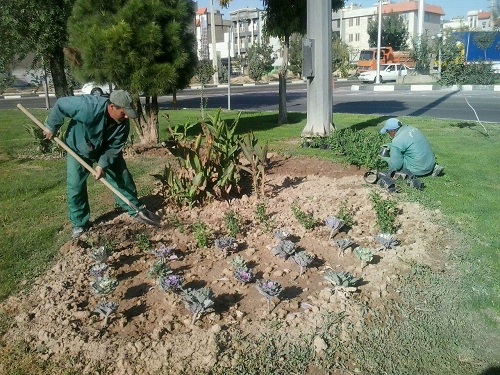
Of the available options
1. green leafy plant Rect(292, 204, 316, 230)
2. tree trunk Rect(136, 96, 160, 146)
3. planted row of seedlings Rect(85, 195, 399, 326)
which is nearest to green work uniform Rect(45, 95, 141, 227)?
planted row of seedlings Rect(85, 195, 399, 326)

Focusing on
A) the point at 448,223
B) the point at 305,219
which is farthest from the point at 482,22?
the point at 305,219

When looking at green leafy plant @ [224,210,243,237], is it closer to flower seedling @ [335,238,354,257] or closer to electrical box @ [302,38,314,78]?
flower seedling @ [335,238,354,257]

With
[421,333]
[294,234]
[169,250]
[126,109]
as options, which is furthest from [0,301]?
[421,333]

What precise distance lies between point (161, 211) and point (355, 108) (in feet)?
43.7

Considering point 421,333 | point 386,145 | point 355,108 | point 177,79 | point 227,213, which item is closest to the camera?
point 421,333

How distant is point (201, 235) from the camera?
459 centimetres

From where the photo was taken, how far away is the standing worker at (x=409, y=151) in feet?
21.6

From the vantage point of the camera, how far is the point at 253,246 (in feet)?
15.4

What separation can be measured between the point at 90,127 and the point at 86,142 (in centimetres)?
19

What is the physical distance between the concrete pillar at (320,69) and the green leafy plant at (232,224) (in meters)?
4.69

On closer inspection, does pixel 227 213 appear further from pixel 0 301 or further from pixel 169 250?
pixel 0 301

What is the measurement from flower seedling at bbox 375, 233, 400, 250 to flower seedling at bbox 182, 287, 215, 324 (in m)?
1.77

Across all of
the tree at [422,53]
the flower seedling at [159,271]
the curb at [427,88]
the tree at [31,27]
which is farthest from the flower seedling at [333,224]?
the tree at [422,53]

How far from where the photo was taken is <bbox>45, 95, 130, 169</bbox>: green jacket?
4830 mm
